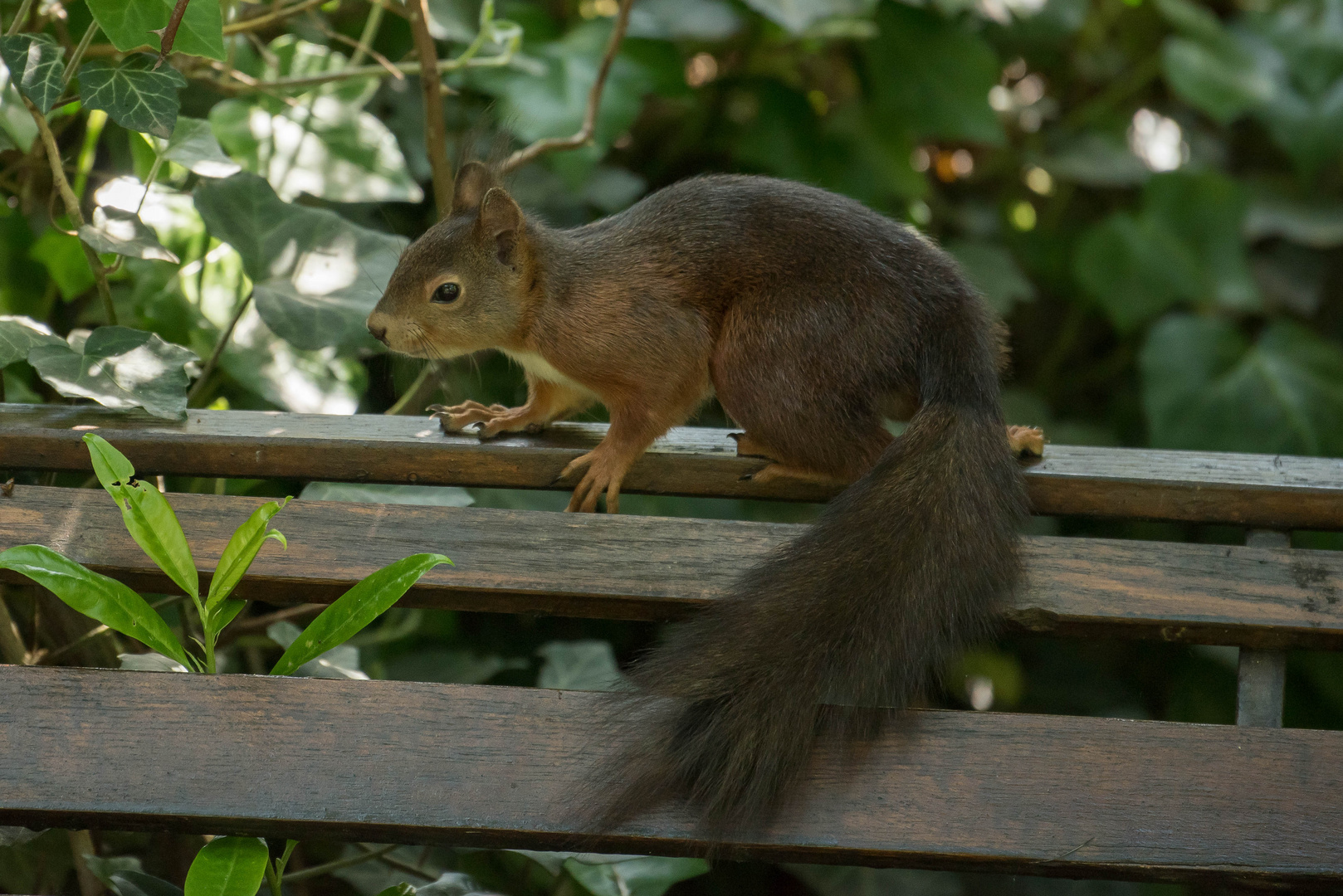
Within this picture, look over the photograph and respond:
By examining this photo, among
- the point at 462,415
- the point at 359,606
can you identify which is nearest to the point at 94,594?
the point at 359,606

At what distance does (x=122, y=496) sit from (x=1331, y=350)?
2263mm

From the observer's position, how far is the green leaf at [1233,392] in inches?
85.4

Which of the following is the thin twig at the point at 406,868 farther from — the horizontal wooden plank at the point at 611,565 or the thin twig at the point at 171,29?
the thin twig at the point at 171,29

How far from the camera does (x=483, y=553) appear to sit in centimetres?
104

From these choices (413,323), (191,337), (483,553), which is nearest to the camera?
(483,553)

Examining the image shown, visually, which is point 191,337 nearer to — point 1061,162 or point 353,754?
point 353,754

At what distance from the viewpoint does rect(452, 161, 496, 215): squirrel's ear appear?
4.29 ft

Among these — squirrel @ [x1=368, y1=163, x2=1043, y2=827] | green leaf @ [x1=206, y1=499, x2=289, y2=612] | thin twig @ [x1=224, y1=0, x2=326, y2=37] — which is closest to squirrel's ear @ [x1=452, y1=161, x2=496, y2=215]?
squirrel @ [x1=368, y1=163, x2=1043, y2=827]

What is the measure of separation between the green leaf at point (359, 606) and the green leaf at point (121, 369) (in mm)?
366

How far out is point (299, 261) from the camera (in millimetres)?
1438

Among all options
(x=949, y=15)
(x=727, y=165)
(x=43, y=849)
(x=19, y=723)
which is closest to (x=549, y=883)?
(x=43, y=849)

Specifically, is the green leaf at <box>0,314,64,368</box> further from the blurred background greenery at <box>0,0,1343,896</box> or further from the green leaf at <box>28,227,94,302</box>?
the green leaf at <box>28,227,94,302</box>

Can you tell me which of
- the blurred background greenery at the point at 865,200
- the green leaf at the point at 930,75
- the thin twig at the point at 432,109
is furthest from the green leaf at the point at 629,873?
the green leaf at the point at 930,75

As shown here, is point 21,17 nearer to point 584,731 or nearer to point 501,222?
point 501,222
